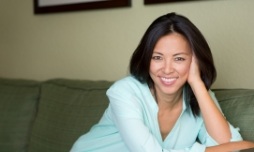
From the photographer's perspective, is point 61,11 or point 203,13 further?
point 61,11

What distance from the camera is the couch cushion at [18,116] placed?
2.21m

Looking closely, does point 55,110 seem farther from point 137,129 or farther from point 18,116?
point 137,129

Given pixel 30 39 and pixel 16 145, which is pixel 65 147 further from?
pixel 30 39

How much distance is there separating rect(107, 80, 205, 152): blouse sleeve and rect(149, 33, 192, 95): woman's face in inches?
4.9

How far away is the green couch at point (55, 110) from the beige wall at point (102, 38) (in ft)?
0.81

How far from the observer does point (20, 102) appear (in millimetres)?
2268

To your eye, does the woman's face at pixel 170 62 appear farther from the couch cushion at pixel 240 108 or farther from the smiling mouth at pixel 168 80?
the couch cushion at pixel 240 108

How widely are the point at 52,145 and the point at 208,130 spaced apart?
Answer: 87 cm

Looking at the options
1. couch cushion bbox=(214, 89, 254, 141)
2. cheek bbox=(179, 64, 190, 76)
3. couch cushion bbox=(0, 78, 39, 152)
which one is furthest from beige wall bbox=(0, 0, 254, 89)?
cheek bbox=(179, 64, 190, 76)

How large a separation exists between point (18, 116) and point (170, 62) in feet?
3.82

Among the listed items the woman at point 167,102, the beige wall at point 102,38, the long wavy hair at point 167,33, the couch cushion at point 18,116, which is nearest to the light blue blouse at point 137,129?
the woman at point 167,102

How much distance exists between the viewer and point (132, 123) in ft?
4.64

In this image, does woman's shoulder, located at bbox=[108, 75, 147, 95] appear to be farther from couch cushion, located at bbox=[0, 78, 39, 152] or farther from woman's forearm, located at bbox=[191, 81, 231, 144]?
couch cushion, located at bbox=[0, 78, 39, 152]

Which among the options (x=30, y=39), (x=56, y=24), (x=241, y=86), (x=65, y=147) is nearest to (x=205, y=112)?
(x=241, y=86)
